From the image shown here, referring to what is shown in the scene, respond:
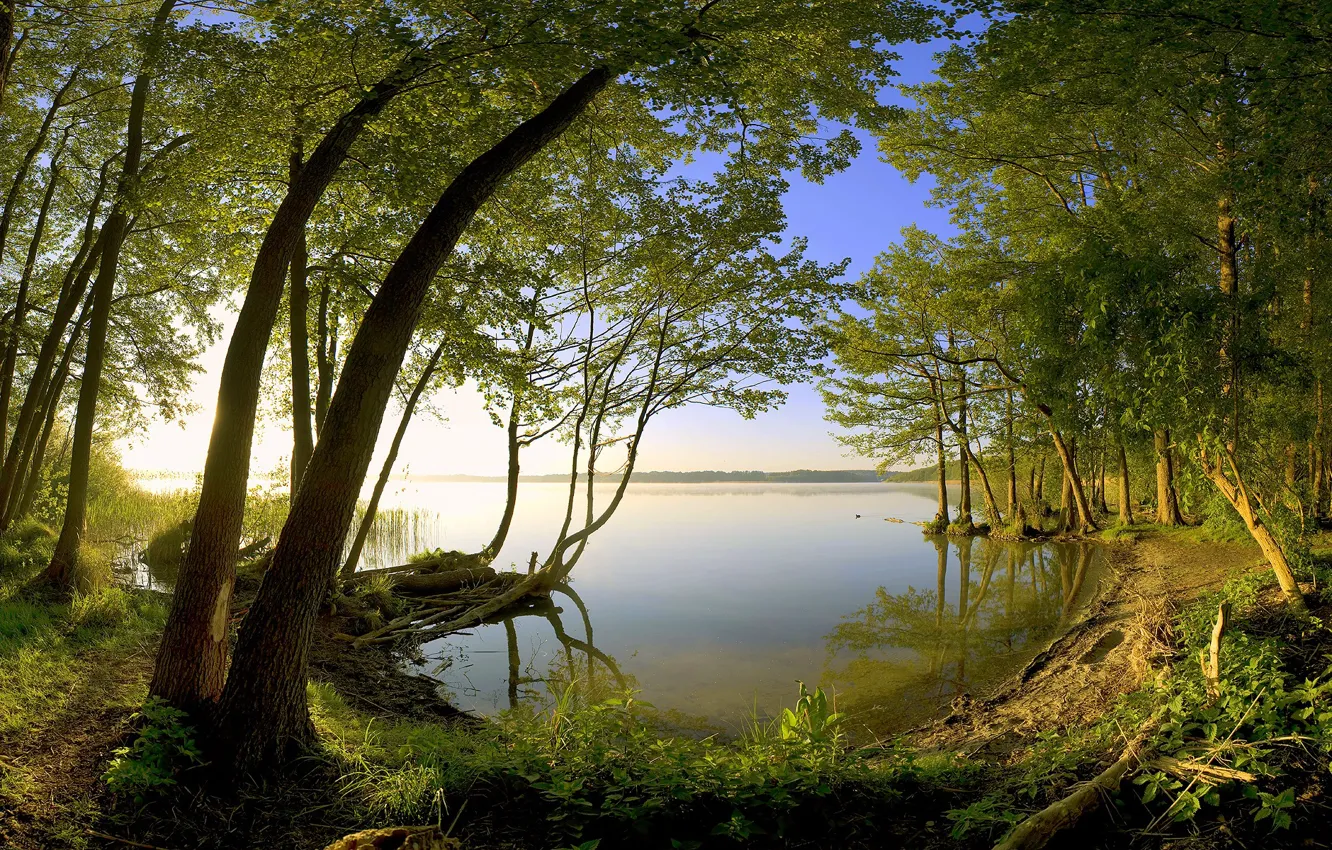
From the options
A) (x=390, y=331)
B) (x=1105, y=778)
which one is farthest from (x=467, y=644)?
(x=1105, y=778)

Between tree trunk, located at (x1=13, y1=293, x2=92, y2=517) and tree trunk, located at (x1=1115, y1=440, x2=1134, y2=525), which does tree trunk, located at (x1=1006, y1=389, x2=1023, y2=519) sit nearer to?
tree trunk, located at (x1=1115, y1=440, x2=1134, y2=525)

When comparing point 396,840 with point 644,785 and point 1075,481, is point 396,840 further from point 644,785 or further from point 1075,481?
point 1075,481

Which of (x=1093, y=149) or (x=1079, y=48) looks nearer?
(x=1079, y=48)

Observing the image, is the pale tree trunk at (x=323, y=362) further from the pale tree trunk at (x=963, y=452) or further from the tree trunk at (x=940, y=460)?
the tree trunk at (x=940, y=460)

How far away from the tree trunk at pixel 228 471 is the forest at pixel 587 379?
2 cm

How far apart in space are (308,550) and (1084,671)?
6867 mm

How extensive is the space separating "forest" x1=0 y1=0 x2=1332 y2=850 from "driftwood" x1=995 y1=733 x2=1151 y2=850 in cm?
2

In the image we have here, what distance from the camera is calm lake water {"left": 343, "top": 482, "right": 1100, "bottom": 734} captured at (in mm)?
7586

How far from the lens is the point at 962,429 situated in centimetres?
2311

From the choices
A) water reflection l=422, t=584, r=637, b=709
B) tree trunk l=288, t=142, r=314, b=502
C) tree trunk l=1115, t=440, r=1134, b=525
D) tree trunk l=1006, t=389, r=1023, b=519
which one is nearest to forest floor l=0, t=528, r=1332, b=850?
water reflection l=422, t=584, r=637, b=709

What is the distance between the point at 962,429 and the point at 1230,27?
62.4 feet

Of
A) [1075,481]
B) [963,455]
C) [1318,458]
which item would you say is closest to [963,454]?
[963,455]

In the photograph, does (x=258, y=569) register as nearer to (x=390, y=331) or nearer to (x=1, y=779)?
(x=1, y=779)

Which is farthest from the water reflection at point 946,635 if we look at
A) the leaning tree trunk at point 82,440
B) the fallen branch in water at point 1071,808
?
the leaning tree trunk at point 82,440
